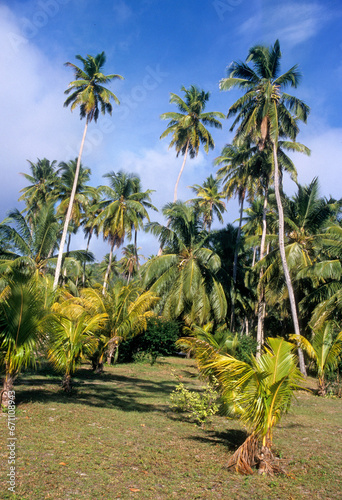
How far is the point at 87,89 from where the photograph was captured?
24000 millimetres

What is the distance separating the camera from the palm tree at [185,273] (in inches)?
850

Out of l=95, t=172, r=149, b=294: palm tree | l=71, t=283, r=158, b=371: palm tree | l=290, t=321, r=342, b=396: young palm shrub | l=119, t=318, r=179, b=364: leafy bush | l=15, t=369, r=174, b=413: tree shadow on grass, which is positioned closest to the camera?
l=15, t=369, r=174, b=413: tree shadow on grass

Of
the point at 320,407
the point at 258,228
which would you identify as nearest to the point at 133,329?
the point at 320,407

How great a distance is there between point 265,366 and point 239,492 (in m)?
1.65

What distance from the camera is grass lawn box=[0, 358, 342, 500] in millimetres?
4480

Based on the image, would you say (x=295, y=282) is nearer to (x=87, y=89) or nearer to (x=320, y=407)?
(x=320, y=407)

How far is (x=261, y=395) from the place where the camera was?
5.10 meters

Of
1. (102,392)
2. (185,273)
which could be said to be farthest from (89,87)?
(102,392)

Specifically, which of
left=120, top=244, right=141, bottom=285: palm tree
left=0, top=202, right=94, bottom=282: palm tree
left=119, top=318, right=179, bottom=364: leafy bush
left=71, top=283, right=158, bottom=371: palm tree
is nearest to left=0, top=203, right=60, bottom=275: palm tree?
left=0, top=202, right=94, bottom=282: palm tree

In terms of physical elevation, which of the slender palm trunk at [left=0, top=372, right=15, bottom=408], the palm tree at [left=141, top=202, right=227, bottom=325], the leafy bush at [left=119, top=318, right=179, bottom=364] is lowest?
the slender palm trunk at [left=0, top=372, right=15, bottom=408]

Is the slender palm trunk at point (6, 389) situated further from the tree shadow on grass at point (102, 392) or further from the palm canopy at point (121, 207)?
the palm canopy at point (121, 207)

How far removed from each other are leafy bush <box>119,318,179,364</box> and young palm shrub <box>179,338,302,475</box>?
14032mm

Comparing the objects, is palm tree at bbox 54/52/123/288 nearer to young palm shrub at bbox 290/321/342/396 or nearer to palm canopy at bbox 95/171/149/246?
palm canopy at bbox 95/171/149/246

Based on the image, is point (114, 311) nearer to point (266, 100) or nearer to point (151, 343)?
point (151, 343)
